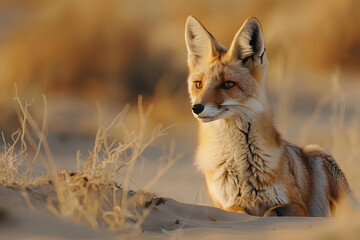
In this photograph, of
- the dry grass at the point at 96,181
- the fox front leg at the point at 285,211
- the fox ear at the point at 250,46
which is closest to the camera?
the dry grass at the point at 96,181

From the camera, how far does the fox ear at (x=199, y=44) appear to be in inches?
209

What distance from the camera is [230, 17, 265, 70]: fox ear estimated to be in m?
5.01

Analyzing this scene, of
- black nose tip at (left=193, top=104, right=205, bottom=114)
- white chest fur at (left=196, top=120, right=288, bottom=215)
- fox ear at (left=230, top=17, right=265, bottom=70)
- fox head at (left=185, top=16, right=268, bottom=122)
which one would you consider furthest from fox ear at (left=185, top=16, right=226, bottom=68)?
black nose tip at (left=193, top=104, right=205, bottom=114)

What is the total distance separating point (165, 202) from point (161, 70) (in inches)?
333

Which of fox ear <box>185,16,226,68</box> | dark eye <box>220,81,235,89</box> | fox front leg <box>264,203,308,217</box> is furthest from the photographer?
fox ear <box>185,16,226,68</box>

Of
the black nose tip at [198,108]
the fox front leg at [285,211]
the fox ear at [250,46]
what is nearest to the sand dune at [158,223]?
the fox front leg at [285,211]

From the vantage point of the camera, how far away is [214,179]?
16.4 ft

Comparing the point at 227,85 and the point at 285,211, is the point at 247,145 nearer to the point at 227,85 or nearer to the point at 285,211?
the point at 227,85

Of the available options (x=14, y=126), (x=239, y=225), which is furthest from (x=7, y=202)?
(x=14, y=126)

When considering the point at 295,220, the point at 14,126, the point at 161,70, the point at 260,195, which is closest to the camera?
the point at 295,220

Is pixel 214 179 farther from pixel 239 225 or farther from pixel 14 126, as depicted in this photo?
pixel 14 126

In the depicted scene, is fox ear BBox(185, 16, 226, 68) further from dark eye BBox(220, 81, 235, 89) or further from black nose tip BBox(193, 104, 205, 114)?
black nose tip BBox(193, 104, 205, 114)

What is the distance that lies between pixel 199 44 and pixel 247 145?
4.06ft

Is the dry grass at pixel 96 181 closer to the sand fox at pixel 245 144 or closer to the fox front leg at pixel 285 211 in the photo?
the sand fox at pixel 245 144
